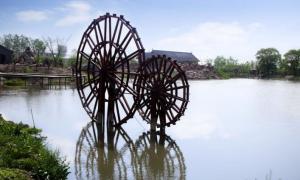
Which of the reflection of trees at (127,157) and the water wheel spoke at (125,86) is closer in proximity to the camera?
the reflection of trees at (127,157)

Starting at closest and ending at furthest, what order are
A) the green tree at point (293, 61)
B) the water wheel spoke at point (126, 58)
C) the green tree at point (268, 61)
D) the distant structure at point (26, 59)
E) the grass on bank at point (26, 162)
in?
the grass on bank at point (26, 162)
the water wheel spoke at point (126, 58)
the distant structure at point (26, 59)
the green tree at point (293, 61)
the green tree at point (268, 61)

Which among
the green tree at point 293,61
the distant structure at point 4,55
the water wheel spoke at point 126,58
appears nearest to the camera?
the water wheel spoke at point 126,58

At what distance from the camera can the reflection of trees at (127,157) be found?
9.54 m

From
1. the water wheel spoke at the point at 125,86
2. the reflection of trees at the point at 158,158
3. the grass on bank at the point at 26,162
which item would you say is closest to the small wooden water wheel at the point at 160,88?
the water wheel spoke at the point at 125,86

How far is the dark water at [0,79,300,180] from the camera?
9867 millimetres

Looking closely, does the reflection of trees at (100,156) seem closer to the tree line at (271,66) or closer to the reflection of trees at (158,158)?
Answer: the reflection of trees at (158,158)

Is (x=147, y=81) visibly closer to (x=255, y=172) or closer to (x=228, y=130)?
(x=228, y=130)

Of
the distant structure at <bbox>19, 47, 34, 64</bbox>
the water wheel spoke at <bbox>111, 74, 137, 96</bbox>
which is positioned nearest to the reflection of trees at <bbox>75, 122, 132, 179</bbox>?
the water wheel spoke at <bbox>111, 74, 137, 96</bbox>

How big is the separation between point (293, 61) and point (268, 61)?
20.6ft

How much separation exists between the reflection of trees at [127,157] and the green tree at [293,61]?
241 ft

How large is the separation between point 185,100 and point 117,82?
9.84 feet

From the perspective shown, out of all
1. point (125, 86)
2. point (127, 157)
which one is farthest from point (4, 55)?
point (127, 157)

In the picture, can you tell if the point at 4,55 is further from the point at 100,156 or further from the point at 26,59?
the point at 100,156

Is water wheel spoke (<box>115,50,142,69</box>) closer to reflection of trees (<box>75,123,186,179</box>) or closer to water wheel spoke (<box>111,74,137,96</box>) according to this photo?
water wheel spoke (<box>111,74,137,96</box>)
